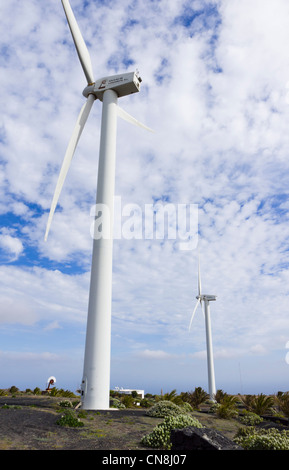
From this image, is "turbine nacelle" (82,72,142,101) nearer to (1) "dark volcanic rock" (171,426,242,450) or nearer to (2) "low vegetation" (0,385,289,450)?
(2) "low vegetation" (0,385,289,450)

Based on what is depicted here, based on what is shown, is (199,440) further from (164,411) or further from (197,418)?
(197,418)

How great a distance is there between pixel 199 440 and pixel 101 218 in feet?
50.1

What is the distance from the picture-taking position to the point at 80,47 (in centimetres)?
3008

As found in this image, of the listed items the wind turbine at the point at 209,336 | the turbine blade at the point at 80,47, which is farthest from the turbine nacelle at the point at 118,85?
the wind turbine at the point at 209,336

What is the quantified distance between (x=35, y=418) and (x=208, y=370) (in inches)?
1499

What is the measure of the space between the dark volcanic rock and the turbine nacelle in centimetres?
2597

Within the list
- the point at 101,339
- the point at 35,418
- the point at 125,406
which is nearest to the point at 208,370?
the point at 125,406

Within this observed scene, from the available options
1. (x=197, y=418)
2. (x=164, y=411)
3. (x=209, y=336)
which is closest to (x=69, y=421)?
(x=164, y=411)

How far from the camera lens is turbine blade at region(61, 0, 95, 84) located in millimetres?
28750

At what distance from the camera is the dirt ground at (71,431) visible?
12812mm

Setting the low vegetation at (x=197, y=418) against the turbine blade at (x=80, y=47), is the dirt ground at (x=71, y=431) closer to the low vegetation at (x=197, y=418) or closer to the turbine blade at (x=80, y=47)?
the low vegetation at (x=197, y=418)

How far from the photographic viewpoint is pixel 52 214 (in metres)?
23.2

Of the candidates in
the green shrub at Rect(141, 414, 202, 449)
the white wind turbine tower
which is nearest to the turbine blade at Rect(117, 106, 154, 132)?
the white wind turbine tower
